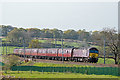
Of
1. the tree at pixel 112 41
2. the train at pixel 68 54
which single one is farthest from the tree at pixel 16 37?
the tree at pixel 112 41

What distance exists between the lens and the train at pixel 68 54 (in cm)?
4425

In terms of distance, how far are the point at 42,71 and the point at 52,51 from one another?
736 inches

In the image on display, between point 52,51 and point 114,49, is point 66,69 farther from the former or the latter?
point 52,51

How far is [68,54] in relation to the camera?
50.9 metres

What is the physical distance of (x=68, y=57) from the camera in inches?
2023

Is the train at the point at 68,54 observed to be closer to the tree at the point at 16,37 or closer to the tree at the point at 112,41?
the tree at the point at 112,41

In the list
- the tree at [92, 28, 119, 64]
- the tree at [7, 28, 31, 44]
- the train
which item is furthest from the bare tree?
the tree at [7, 28, 31, 44]

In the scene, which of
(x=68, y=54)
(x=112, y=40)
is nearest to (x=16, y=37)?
(x=68, y=54)

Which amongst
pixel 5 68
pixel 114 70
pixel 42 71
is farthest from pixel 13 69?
pixel 114 70

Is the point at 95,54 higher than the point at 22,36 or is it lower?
lower

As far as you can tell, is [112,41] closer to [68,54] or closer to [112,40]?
[112,40]

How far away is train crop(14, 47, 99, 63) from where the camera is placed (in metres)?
44.2

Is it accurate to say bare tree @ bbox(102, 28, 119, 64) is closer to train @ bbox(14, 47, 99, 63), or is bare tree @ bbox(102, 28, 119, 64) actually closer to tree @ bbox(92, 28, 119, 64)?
tree @ bbox(92, 28, 119, 64)

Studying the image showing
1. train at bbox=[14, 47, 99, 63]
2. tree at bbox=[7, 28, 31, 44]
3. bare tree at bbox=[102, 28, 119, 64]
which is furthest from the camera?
tree at bbox=[7, 28, 31, 44]
